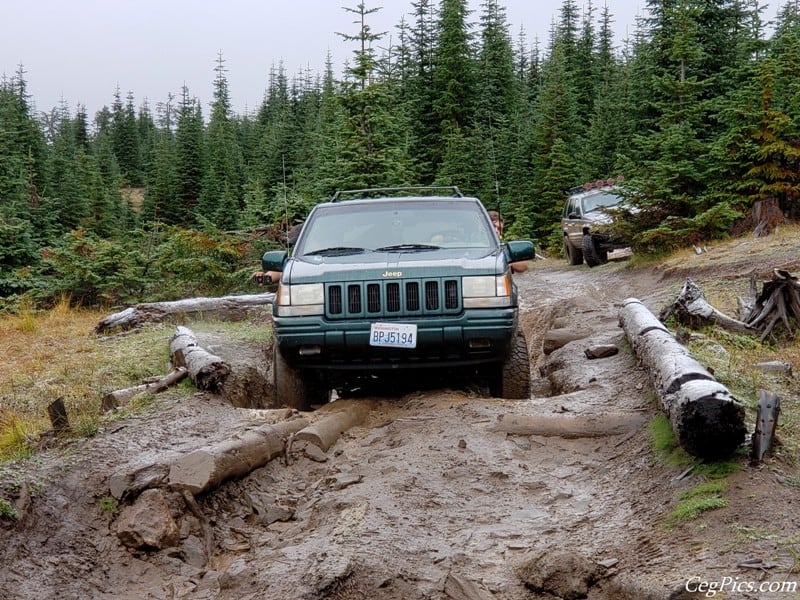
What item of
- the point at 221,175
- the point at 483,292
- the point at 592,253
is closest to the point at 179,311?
the point at 483,292

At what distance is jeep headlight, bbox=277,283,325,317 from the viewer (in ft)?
19.8

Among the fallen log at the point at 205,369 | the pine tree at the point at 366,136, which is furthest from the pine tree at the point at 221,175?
the fallen log at the point at 205,369

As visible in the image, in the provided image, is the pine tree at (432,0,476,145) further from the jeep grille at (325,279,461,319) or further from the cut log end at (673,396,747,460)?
the cut log end at (673,396,747,460)

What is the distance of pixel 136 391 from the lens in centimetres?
651

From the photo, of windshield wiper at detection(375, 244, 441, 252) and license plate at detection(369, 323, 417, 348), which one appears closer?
license plate at detection(369, 323, 417, 348)

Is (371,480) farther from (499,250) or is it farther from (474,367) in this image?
(499,250)

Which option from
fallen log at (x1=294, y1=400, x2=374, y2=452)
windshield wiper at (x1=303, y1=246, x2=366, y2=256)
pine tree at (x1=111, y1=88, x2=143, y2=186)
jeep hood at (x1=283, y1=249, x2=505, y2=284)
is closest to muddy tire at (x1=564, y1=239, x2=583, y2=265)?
windshield wiper at (x1=303, y1=246, x2=366, y2=256)

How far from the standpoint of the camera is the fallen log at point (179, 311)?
1145 centimetres

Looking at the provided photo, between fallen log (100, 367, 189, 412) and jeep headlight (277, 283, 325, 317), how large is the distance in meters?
1.31

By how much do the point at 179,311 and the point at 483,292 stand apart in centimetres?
728

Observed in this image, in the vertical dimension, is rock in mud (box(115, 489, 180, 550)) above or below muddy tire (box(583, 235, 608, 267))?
below

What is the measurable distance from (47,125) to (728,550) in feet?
492

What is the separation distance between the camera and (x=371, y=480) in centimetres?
439

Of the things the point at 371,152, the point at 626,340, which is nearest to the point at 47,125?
the point at 371,152
